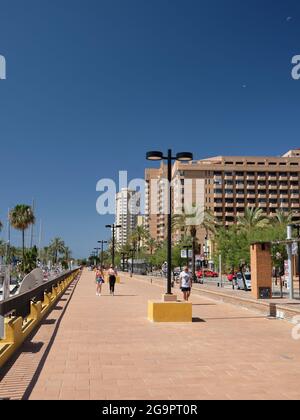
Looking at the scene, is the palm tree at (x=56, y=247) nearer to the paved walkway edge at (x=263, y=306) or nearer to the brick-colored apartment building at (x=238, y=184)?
the brick-colored apartment building at (x=238, y=184)

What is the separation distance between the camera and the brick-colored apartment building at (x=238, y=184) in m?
128

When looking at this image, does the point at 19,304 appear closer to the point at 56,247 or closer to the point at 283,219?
the point at 283,219

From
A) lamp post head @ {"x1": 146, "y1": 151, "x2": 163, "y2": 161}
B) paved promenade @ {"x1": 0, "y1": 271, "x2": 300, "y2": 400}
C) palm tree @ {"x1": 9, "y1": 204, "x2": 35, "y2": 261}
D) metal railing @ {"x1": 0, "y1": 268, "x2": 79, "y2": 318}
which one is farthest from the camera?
palm tree @ {"x1": 9, "y1": 204, "x2": 35, "y2": 261}

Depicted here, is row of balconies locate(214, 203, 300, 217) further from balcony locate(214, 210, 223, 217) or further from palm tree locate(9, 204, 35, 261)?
palm tree locate(9, 204, 35, 261)

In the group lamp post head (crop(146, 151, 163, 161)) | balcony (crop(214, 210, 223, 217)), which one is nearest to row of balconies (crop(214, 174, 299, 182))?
balcony (crop(214, 210, 223, 217))

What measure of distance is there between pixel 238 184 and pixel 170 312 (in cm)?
11701

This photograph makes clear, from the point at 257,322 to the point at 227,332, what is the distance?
8.56ft

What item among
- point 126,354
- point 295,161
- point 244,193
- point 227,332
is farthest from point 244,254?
point 295,161

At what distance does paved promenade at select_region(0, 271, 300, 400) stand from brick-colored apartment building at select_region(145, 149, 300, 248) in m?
114

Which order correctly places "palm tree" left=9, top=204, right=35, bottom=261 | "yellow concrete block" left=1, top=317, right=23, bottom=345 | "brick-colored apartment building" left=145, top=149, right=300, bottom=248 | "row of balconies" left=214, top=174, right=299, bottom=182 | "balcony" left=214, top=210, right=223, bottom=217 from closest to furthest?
"yellow concrete block" left=1, top=317, right=23, bottom=345 < "palm tree" left=9, top=204, right=35, bottom=261 < "balcony" left=214, top=210, right=223, bottom=217 < "brick-colored apartment building" left=145, top=149, right=300, bottom=248 < "row of balconies" left=214, top=174, right=299, bottom=182

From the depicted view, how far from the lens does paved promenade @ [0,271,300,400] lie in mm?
6398

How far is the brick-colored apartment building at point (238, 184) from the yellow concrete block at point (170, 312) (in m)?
112

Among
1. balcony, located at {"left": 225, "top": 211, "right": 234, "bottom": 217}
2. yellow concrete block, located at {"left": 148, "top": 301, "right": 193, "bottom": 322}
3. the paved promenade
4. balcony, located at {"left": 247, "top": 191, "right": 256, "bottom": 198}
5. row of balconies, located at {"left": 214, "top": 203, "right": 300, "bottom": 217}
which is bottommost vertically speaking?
the paved promenade

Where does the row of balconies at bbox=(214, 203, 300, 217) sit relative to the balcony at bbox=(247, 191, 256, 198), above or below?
below
